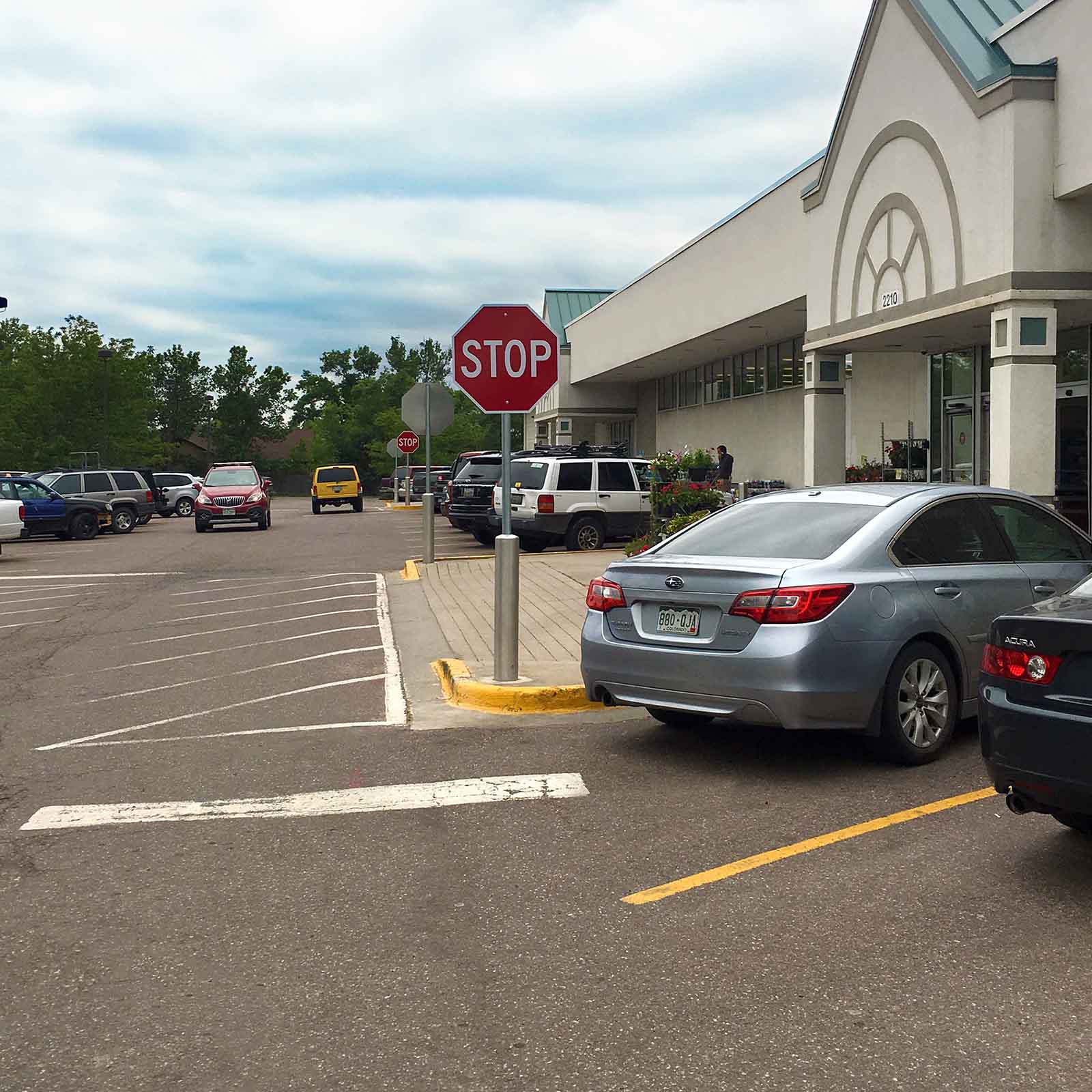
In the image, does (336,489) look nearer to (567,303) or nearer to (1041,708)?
(567,303)

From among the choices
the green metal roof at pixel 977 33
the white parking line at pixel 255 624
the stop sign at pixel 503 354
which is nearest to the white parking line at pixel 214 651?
the white parking line at pixel 255 624

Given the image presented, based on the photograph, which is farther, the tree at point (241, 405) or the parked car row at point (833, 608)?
the tree at point (241, 405)

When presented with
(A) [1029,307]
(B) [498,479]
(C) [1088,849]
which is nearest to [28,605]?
(B) [498,479]

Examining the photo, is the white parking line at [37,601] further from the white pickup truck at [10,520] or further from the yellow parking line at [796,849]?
the yellow parking line at [796,849]

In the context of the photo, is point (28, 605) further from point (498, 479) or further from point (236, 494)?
point (236, 494)

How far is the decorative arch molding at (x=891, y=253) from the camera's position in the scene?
640 inches

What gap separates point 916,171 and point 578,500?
8274 millimetres

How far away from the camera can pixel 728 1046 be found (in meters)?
3.69

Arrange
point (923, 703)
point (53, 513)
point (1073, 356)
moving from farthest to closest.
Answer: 1. point (53, 513)
2. point (1073, 356)
3. point (923, 703)

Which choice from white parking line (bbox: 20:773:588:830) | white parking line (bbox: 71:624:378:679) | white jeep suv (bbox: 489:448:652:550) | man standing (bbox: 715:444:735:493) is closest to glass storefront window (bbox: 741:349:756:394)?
man standing (bbox: 715:444:735:493)

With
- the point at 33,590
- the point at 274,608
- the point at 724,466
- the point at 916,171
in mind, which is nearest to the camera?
the point at 274,608

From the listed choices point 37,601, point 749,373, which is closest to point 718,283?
point 749,373

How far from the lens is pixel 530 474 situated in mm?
22703

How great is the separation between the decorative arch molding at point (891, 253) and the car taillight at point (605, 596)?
10121 millimetres
